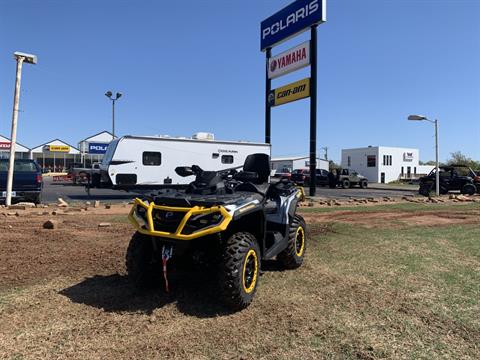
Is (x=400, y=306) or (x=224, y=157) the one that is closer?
(x=400, y=306)

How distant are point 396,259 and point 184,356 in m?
4.23

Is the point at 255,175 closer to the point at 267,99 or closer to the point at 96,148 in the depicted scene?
the point at 267,99

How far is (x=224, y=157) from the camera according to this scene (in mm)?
20391

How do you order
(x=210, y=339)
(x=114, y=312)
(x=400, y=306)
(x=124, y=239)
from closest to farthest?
(x=210, y=339)
(x=114, y=312)
(x=400, y=306)
(x=124, y=239)

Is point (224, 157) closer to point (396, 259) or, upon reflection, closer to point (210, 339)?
point (396, 259)

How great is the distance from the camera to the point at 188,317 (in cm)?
391

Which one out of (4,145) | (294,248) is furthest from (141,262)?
(4,145)

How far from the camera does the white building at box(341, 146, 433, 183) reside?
5638cm

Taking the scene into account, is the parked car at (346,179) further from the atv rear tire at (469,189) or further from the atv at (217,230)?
the atv at (217,230)

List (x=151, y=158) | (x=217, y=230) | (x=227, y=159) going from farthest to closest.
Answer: (x=227, y=159) → (x=151, y=158) → (x=217, y=230)

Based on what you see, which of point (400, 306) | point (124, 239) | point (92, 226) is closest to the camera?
point (400, 306)


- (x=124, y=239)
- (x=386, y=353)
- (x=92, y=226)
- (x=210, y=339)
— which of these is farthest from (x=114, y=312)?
(x=92, y=226)

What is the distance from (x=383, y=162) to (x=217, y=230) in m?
56.5

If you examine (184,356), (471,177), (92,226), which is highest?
(471,177)
